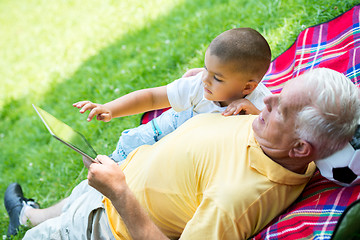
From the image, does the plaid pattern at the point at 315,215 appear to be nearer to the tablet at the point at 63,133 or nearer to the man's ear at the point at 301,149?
the man's ear at the point at 301,149

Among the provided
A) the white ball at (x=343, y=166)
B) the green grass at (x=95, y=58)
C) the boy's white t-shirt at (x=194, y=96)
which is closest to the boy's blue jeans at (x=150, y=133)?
the boy's white t-shirt at (x=194, y=96)

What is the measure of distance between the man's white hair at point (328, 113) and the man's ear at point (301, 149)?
2cm

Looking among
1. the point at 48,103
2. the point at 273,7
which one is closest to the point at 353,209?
the point at 273,7

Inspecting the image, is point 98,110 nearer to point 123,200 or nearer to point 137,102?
point 137,102

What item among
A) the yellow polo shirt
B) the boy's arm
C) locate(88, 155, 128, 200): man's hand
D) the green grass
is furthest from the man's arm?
the green grass

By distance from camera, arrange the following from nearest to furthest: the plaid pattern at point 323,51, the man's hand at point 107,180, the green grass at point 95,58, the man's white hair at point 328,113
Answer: the man's white hair at point 328,113
the man's hand at point 107,180
the plaid pattern at point 323,51
the green grass at point 95,58

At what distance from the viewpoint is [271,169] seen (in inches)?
72.9

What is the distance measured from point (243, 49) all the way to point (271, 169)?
77 centimetres

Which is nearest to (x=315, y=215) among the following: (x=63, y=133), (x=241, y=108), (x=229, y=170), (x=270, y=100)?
(x=229, y=170)

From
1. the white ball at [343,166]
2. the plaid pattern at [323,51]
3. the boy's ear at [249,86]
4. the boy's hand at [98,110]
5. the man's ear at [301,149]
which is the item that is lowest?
the plaid pattern at [323,51]

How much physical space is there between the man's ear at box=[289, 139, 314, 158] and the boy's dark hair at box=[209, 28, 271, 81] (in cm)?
67

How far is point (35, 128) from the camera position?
15.8 ft

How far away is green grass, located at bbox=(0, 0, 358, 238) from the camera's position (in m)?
3.89

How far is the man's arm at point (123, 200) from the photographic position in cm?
190
